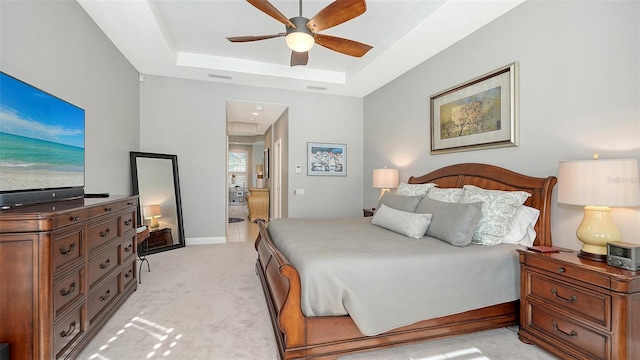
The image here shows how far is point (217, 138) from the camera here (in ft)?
16.5

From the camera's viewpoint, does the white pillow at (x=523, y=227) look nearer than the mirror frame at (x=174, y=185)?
Yes

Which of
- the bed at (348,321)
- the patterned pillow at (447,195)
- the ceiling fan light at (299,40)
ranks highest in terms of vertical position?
the ceiling fan light at (299,40)

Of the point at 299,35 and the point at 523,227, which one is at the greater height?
the point at 299,35

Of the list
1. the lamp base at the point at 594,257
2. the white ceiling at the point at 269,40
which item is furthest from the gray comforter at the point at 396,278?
the white ceiling at the point at 269,40

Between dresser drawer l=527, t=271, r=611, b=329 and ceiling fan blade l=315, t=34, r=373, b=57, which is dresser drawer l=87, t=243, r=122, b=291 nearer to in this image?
ceiling fan blade l=315, t=34, r=373, b=57

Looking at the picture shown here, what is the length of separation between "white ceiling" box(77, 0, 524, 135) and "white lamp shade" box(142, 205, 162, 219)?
215cm

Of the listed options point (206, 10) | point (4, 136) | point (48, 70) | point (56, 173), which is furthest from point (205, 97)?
point (4, 136)

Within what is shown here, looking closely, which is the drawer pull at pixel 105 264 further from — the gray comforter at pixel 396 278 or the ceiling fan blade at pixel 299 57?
the ceiling fan blade at pixel 299 57

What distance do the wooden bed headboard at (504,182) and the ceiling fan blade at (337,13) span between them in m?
1.96

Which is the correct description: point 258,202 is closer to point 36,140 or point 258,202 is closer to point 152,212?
point 152,212

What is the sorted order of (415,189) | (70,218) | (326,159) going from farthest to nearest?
(326,159) → (415,189) → (70,218)

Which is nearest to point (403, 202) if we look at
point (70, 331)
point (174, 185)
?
point (70, 331)

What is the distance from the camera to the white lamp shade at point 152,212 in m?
4.31

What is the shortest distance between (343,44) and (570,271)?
2639mm
